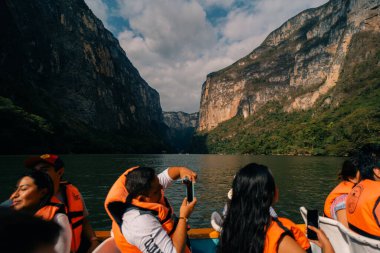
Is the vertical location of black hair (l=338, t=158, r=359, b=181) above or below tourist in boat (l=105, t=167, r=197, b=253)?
above

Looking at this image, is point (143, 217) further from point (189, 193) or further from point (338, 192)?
point (338, 192)

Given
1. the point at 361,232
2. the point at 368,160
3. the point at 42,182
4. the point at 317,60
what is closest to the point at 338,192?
the point at 368,160

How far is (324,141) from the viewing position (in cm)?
8094

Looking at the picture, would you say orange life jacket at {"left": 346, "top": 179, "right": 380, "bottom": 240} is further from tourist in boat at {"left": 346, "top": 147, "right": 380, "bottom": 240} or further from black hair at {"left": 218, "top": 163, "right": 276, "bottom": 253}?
black hair at {"left": 218, "top": 163, "right": 276, "bottom": 253}

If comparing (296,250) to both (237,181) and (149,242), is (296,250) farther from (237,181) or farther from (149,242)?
(149,242)

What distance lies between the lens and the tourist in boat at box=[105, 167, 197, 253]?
2398 mm

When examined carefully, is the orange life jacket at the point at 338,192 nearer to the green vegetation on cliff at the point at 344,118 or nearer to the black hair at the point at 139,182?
the black hair at the point at 139,182

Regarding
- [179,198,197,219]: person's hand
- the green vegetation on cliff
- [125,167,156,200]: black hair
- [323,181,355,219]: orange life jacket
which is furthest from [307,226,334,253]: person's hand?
the green vegetation on cliff

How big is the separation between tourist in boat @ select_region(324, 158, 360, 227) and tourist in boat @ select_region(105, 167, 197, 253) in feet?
6.76

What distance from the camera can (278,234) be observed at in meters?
2.11

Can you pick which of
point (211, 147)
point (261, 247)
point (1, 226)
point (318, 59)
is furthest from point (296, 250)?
point (211, 147)

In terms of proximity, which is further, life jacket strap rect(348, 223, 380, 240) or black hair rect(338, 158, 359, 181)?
black hair rect(338, 158, 359, 181)

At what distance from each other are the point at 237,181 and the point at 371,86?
11900 centimetres

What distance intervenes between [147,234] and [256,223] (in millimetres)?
905
